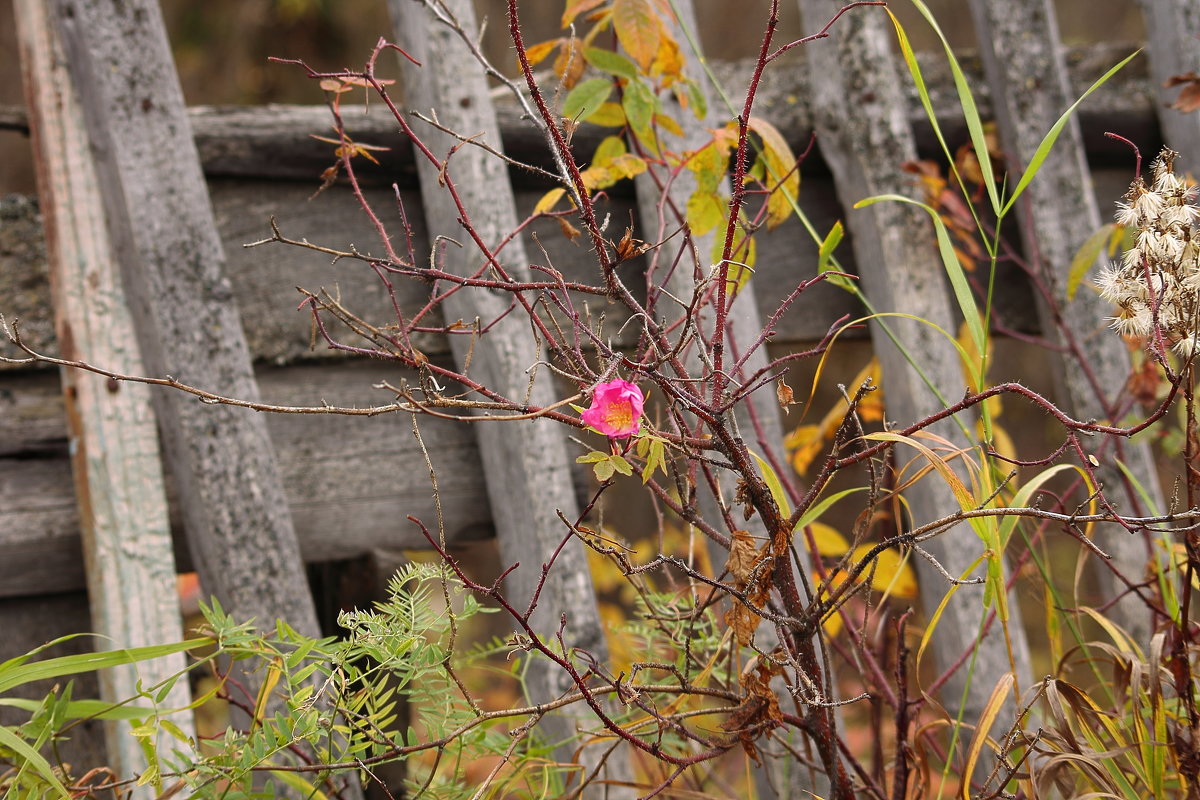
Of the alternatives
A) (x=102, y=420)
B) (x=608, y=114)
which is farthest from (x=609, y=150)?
(x=102, y=420)

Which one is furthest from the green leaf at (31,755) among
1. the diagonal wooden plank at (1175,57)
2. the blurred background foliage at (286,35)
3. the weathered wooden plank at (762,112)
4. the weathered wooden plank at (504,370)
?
the blurred background foliage at (286,35)

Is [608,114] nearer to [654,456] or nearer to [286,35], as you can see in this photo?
[654,456]

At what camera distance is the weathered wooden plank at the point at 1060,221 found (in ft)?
6.11

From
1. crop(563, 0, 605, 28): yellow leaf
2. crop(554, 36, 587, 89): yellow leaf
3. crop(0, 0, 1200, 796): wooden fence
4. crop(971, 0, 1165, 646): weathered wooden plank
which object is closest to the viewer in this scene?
crop(563, 0, 605, 28): yellow leaf

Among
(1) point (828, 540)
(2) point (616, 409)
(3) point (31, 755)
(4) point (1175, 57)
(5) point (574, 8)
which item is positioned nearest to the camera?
(2) point (616, 409)

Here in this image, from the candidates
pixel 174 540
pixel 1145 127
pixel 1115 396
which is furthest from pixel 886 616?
pixel 1145 127

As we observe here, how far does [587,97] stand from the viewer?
→ 1272 millimetres

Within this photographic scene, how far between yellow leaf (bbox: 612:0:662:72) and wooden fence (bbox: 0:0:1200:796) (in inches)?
12.6

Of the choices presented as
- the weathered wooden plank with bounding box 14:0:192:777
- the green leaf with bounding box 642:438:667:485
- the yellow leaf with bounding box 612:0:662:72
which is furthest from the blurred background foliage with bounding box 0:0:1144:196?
the green leaf with bounding box 642:438:667:485

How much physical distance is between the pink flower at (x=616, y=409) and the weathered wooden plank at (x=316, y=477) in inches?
33.8

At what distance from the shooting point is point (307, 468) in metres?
1.63

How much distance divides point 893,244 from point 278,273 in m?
1.15

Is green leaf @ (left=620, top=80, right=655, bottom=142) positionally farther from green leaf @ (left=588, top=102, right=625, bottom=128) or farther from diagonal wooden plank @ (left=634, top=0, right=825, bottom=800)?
diagonal wooden plank @ (left=634, top=0, right=825, bottom=800)

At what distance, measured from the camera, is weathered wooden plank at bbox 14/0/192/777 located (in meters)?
1.40
